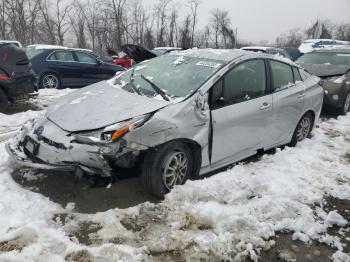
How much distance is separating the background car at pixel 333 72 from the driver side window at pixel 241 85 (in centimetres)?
367

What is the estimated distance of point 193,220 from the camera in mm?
3850

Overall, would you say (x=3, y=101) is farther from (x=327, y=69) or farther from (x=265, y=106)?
(x=327, y=69)

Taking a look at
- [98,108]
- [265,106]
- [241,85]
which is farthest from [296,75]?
[98,108]

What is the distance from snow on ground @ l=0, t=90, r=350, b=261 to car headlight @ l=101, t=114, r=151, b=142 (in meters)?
0.78

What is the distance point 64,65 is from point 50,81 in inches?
27.2

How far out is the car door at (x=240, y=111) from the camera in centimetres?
464

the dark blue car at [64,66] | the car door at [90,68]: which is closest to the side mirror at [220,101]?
the dark blue car at [64,66]

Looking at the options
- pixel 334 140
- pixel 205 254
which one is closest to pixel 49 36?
pixel 334 140

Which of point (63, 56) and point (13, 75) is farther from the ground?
point (63, 56)

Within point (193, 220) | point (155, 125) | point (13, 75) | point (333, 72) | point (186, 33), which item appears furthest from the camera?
point (186, 33)

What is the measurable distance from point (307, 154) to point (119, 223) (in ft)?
11.3

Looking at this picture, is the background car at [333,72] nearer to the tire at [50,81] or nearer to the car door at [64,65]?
the car door at [64,65]

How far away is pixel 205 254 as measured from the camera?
11.1 feet

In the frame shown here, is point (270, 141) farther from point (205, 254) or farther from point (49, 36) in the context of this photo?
point (49, 36)
